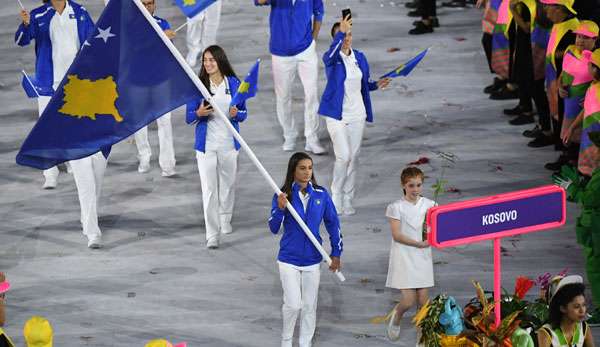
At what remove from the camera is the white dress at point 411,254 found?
35.2ft

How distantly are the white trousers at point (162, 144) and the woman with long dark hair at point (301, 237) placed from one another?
3373 mm

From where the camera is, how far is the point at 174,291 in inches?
460

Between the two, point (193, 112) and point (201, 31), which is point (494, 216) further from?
point (201, 31)

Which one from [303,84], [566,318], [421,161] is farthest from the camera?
[303,84]

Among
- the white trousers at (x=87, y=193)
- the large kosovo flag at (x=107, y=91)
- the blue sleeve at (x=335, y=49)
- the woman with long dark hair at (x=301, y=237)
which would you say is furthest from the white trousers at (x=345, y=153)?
the large kosovo flag at (x=107, y=91)

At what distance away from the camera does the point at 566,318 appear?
872 cm

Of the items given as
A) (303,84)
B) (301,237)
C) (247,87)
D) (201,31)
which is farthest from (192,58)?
(301,237)

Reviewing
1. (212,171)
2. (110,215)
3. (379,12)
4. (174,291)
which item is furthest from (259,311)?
(379,12)

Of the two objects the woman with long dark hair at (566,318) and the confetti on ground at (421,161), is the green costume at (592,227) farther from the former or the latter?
the confetti on ground at (421,161)

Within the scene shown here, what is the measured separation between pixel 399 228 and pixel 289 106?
12.4 feet

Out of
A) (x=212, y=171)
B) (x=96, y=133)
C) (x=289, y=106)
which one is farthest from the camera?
(x=289, y=106)

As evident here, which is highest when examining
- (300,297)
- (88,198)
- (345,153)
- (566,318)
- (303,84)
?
(566,318)

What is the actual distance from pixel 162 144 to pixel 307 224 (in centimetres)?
360

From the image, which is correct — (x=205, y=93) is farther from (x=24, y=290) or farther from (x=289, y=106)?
(x=289, y=106)
